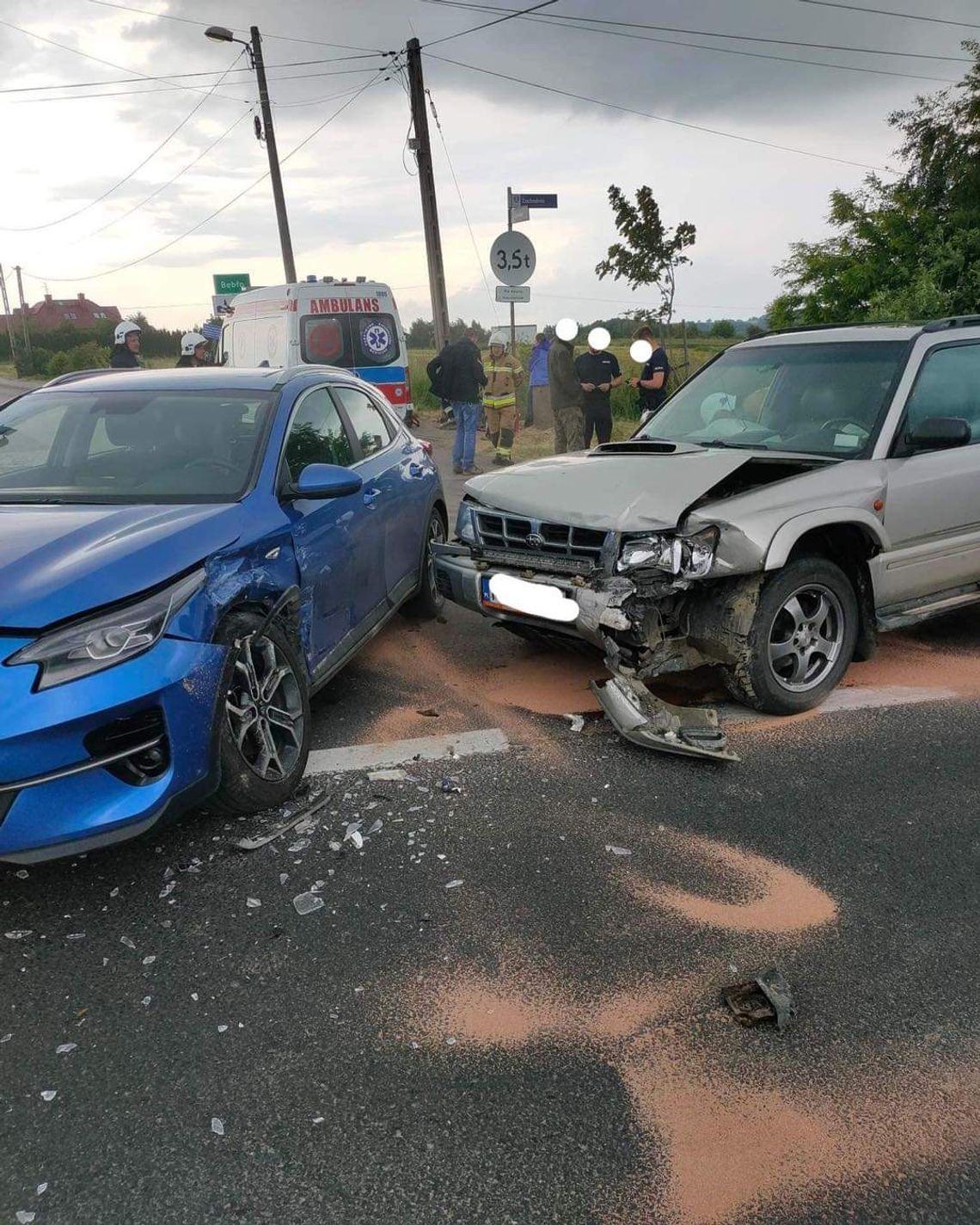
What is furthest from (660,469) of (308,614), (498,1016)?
(498,1016)

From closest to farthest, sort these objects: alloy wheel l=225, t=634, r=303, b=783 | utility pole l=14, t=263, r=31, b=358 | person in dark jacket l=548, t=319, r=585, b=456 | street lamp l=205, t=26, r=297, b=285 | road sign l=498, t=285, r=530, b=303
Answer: alloy wheel l=225, t=634, r=303, b=783, person in dark jacket l=548, t=319, r=585, b=456, road sign l=498, t=285, r=530, b=303, street lamp l=205, t=26, r=297, b=285, utility pole l=14, t=263, r=31, b=358

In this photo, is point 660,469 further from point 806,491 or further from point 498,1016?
point 498,1016

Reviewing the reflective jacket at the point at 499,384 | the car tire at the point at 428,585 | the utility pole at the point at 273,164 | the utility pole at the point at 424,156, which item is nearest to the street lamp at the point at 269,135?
the utility pole at the point at 273,164

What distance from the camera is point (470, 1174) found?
2.07 m

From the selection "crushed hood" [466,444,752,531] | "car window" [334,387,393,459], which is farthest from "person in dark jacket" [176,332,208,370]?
"crushed hood" [466,444,752,531]

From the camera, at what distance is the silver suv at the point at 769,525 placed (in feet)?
13.7

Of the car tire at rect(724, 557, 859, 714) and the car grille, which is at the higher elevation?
the car grille

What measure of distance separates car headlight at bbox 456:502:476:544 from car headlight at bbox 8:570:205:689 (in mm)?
2056

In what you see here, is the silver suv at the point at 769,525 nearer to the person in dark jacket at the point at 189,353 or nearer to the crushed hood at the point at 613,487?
the crushed hood at the point at 613,487

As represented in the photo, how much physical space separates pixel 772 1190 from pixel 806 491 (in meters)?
3.05

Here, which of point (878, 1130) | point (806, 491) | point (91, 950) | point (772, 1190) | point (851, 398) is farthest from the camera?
point (851, 398)

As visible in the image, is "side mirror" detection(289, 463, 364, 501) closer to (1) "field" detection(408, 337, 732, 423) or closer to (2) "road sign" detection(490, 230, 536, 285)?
(1) "field" detection(408, 337, 732, 423)

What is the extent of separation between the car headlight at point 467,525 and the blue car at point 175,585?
44cm

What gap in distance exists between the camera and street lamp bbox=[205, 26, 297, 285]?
941 inches
